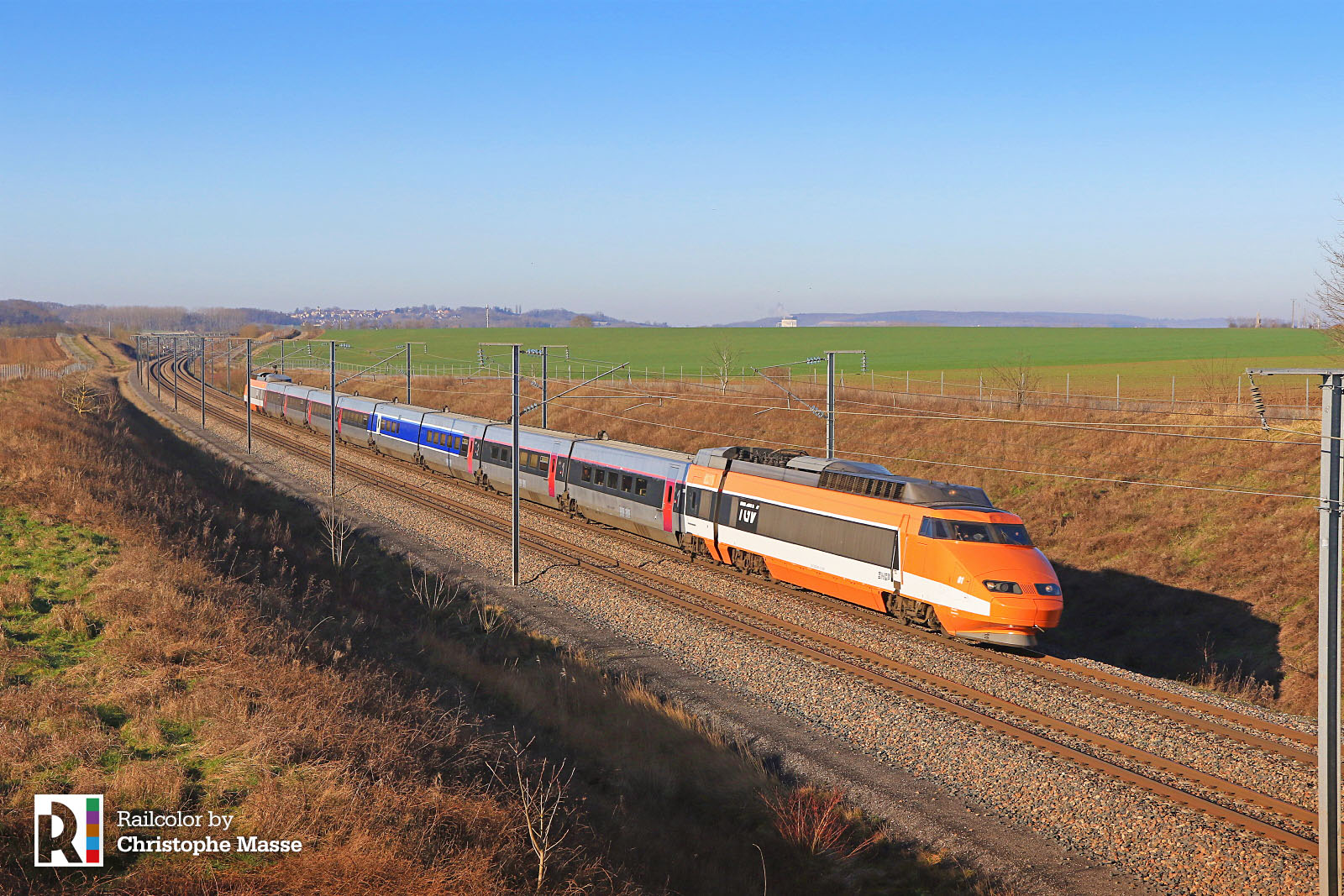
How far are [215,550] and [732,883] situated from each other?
15386 mm

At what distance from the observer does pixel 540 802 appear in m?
11.2

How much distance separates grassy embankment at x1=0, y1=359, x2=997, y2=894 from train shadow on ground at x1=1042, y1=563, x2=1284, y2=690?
12780mm

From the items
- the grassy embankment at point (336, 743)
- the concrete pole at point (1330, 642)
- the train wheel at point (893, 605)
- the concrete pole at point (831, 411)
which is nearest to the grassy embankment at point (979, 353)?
the concrete pole at point (831, 411)

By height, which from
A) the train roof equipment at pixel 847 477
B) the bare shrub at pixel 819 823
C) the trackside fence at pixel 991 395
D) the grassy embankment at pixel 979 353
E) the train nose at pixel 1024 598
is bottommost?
the bare shrub at pixel 819 823

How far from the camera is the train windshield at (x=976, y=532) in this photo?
19.0 m

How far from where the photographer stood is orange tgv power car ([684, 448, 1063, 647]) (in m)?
18.5

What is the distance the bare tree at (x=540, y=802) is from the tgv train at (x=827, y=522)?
9.38m

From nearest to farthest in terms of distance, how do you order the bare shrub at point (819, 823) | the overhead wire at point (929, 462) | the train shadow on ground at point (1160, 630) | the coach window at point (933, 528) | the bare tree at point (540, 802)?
the bare tree at point (540, 802), the bare shrub at point (819, 823), the coach window at point (933, 528), the train shadow on ground at point (1160, 630), the overhead wire at point (929, 462)

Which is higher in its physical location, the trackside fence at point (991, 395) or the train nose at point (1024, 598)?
the trackside fence at point (991, 395)

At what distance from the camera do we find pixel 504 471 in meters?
38.8

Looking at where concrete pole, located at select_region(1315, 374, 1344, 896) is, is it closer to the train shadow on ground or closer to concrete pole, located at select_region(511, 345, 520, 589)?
the train shadow on ground

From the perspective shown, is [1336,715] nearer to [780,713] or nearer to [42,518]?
[780,713]

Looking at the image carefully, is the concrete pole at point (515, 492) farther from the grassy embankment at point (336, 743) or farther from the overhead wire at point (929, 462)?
the overhead wire at point (929, 462)

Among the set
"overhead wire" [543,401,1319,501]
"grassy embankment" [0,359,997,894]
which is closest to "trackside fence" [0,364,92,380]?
"overhead wire" [543,401,1319,501]
